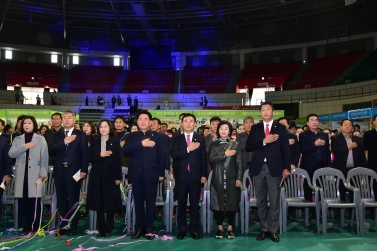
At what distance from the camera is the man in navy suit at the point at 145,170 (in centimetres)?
506

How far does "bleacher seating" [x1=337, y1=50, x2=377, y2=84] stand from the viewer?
19.0m

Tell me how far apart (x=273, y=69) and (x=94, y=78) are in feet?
45.2

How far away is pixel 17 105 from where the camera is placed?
72.5ft

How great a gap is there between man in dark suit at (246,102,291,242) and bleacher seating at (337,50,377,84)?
16.0 m

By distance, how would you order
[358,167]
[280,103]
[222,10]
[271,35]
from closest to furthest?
[358,167] → [280,103] → [222,10] → [271,35]

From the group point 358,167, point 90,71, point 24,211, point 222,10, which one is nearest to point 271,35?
point 222,10

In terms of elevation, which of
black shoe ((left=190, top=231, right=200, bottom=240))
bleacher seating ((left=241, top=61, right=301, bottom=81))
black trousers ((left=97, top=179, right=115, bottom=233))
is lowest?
black shoe ((left=190, top=231, right=200, bottom=240))

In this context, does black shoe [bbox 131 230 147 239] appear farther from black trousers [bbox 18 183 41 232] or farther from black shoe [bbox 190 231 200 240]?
black trousers [bbox 18 183 41 232]

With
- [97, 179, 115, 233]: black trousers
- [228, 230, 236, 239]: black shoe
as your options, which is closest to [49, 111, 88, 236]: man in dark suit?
[97, 179, 115, 233]: black trousers

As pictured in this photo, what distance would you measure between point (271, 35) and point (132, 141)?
26048mm

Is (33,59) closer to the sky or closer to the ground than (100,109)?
closer to the sky

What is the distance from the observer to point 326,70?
24.4 m

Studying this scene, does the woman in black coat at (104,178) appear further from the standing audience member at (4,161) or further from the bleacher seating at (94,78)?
the bleacher seating at (94,78)

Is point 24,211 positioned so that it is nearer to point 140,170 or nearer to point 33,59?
point 140,170
